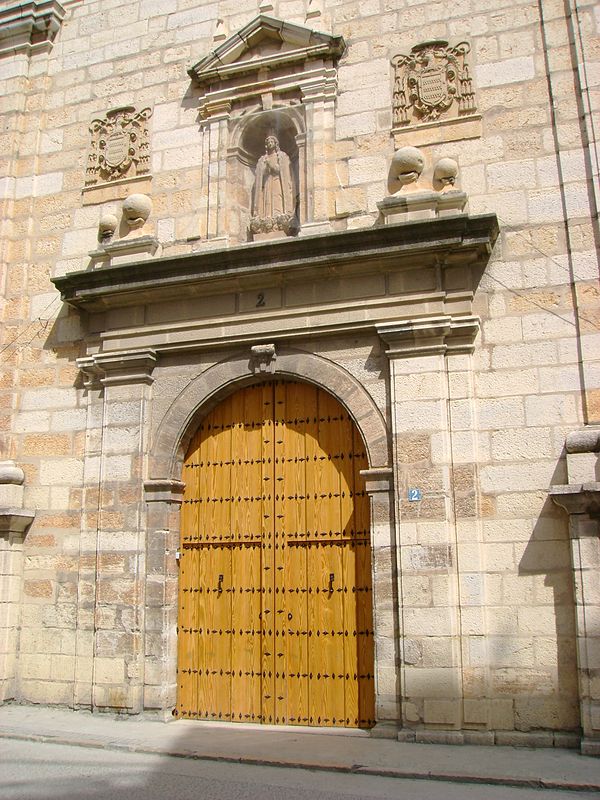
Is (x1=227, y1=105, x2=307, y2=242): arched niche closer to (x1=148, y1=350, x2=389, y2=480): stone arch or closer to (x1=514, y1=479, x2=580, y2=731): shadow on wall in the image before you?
(x1=148, y1=350, x2=389, y2=480): stone arch

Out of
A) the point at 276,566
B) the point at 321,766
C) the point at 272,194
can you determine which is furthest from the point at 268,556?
the point at 272,194

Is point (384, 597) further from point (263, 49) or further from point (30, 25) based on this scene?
point (30, 25)

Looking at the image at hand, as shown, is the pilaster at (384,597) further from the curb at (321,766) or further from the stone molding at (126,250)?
the stone molding at (126,250)

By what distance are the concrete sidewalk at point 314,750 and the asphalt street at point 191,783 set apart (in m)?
0.06

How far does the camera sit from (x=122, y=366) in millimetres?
7059

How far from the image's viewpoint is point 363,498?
642 cm

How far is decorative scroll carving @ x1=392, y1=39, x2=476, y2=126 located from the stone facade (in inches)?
1.3

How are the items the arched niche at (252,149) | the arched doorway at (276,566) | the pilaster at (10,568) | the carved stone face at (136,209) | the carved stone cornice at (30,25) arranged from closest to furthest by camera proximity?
1. the arched doorway at (276,566)
2. the pilaster at (10,568)
3. the arched niche at (252,149)
4. the carved stone face at (136,209)
5. the carved stone cornice at (30,25)

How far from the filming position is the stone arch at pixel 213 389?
651cm

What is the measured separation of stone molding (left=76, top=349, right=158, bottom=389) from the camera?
7.00m

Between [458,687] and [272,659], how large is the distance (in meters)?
1.52

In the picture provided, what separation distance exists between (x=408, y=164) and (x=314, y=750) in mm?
4472

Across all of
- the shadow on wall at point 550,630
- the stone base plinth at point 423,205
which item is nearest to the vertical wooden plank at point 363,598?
the shadow on wall at point 550,630

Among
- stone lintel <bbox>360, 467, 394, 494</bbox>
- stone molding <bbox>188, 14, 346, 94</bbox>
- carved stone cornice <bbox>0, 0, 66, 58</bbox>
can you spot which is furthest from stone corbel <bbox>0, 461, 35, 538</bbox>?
carved stone cornice <bbox>0, 0, 66, 58</bbox>
